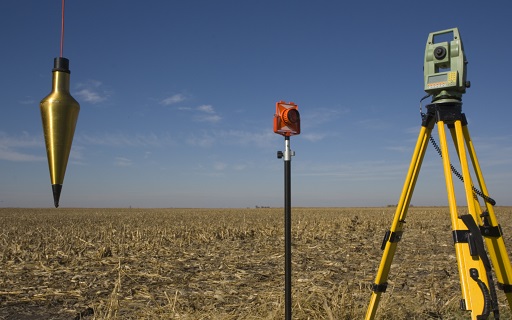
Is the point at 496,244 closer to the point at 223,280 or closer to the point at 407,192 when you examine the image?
the point at 407,192

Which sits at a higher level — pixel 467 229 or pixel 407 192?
pixel 407 192

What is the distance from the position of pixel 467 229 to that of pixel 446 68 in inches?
49.7

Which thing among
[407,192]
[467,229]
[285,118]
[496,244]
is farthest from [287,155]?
[496,244]

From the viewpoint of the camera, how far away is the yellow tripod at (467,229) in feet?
8.05

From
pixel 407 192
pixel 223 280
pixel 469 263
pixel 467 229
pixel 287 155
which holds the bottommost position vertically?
pixel 223 280

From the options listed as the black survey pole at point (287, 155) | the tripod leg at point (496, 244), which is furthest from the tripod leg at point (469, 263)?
the black survey pole at point (287, 155)

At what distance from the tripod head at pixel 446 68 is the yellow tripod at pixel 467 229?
8 centimetres

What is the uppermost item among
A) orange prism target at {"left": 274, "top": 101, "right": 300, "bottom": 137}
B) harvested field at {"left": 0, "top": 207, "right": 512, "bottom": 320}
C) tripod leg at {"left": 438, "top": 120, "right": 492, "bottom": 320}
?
orange prism target at {"left": 274, "top": 101, "right": 300, "bottom": 137}

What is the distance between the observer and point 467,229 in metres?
2.56

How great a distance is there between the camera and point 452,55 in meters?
2.98

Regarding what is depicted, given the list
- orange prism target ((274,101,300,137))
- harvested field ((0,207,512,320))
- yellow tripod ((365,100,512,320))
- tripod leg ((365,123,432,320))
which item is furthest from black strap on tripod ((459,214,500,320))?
harvested field ((0,207,512,320))

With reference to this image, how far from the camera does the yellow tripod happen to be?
2455 millimetres

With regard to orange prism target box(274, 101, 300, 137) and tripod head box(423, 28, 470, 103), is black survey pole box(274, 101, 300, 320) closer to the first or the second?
orange prism target box(274, 101, 300, 137)

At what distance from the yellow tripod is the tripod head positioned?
8cm
